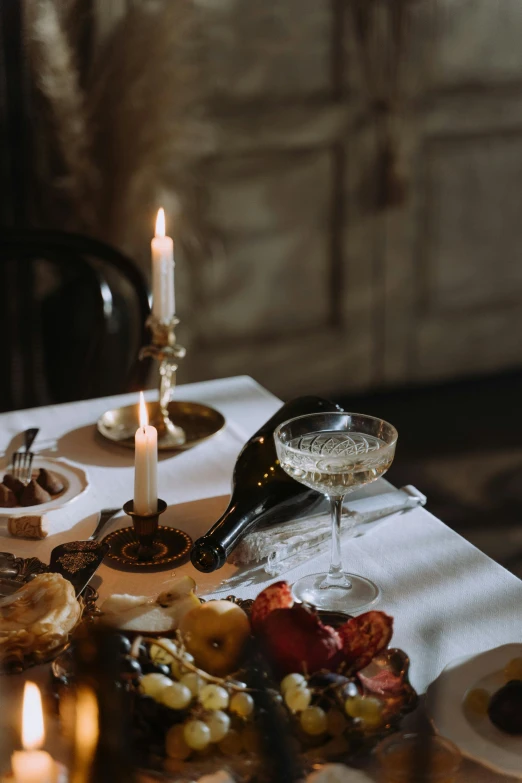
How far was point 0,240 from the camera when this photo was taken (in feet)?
6.97

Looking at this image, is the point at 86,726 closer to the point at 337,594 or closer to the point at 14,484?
the point at 337,594

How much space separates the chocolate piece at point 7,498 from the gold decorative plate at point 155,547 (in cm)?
18

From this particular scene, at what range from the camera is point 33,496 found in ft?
4.03

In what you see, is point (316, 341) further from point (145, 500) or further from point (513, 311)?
point (145, 500)

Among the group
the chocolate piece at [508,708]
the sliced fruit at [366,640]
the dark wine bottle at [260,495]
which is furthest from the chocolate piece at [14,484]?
the chocolate piece at [508,708]

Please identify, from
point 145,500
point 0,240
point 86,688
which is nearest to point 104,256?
point 0,240

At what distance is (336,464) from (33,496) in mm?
448

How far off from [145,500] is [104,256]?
115 centimetres

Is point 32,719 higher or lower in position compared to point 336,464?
lower

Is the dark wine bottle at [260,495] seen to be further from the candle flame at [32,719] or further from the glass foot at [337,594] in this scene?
the candle flame at [32,719]

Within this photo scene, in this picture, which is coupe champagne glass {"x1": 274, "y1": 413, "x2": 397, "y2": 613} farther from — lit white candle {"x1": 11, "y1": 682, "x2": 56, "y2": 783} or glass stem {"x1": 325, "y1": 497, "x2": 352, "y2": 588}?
lit white candle {"x1": 11, "y1": 682, "x2": 56, "y2": 783}

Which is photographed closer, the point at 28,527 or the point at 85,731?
the point at 85,731

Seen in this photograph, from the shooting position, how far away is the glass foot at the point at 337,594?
984 millimetres

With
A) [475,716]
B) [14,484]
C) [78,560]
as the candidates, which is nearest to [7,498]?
[14,484]
